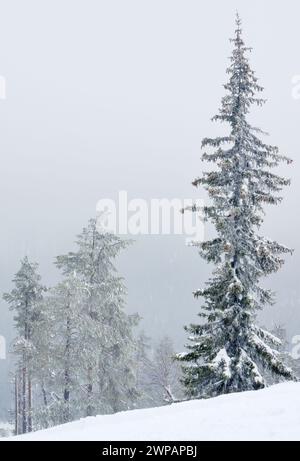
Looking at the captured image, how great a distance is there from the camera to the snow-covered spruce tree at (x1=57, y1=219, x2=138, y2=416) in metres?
24.7

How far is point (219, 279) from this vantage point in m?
16.4

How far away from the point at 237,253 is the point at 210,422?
736 centimetres

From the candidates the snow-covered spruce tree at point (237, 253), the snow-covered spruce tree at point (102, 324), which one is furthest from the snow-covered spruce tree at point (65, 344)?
the snow-covered spruce tree at point (237, 253)

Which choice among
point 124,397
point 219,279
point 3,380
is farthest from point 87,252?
point 3,380

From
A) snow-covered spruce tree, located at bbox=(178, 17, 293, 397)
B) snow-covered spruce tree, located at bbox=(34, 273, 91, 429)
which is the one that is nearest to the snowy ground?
snow-covered spruce tree, located at bbox=(178, 17, 293, 397)

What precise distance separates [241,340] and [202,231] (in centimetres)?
463

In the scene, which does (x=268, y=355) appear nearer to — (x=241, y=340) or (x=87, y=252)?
(x=241, y=340)

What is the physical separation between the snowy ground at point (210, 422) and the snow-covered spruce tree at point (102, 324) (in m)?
12.5

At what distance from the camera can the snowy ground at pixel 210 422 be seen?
885 cm

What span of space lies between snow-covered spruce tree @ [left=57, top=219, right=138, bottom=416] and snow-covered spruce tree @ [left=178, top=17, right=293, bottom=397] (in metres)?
9.16

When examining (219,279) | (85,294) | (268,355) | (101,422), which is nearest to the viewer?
(101,422)

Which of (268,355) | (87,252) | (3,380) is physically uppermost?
(87,252)

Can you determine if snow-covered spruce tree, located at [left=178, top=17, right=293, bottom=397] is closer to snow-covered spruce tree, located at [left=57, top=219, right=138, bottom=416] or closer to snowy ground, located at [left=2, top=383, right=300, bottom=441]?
snowy ground, located at [left=2, top=383, right=300, bottom=441]

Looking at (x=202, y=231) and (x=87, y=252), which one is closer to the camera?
(x=202, y=231)
